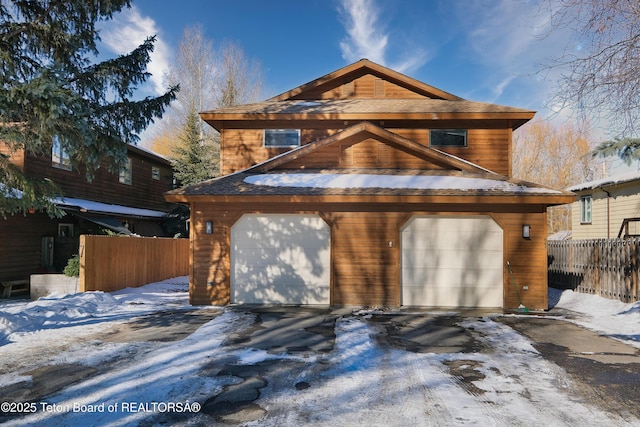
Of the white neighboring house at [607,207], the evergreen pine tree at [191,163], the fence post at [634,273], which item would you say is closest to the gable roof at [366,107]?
the fence post at [634,273]

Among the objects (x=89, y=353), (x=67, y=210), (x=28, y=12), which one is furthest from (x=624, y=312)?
(x=67, y=210)

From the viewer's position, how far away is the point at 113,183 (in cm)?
1702

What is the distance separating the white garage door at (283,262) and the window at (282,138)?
148 inches

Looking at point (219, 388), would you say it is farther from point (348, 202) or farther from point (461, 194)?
point (461, 194)

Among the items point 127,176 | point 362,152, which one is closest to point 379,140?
point 362,152

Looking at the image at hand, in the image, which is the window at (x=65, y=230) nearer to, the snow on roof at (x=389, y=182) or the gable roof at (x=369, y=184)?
the gable roof at (x=369, y=184)

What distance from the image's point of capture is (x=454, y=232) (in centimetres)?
945

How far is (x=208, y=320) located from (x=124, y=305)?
9.96 feet

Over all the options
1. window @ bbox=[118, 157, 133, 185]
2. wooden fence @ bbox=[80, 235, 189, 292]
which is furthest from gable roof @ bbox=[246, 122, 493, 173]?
window @ bbox=[118, 157, 133, 185]

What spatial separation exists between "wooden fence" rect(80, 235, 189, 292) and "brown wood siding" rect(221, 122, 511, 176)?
3.88m

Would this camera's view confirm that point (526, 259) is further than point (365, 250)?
No

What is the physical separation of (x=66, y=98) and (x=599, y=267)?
12.5 m

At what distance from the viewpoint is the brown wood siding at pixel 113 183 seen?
44.4 ft

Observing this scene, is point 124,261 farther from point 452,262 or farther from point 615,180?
point 615,180
